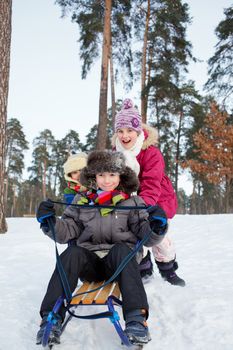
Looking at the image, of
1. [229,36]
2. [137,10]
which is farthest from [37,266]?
[229,36]

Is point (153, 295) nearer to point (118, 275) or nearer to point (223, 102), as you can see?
point (118, 275)

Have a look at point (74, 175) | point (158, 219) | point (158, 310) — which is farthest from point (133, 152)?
point (158, 310)

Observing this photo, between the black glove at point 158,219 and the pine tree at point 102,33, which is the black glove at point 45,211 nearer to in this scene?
the black glove at point 158,219

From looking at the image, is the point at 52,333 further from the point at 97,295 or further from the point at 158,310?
the point at 158,310

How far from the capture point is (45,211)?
262 cm

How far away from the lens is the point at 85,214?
3.06 m

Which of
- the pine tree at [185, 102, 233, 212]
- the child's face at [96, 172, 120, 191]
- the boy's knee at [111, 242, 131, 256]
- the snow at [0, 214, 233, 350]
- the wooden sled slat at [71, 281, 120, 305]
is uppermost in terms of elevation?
the pine tree at [185, 102, 233, 212]

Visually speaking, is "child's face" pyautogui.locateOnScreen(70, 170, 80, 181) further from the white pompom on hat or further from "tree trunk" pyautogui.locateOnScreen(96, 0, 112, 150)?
"tree trunk" pyautogui.locateOnScreen(96, 0, 112, 150)

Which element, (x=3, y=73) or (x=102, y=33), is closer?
(x=3, y=73)

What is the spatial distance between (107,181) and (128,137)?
65cm

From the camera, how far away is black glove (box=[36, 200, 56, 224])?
2.59 m

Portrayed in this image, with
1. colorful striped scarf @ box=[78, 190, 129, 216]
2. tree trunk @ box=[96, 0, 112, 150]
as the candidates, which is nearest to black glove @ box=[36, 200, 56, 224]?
colorful striped scarf @ box=[78, 190, 129, 216]

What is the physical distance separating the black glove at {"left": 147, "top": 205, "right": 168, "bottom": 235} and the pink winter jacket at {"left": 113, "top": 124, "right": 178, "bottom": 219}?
65cm

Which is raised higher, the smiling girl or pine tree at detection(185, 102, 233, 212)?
pine tree at detection(185, 102, 233, 212)
